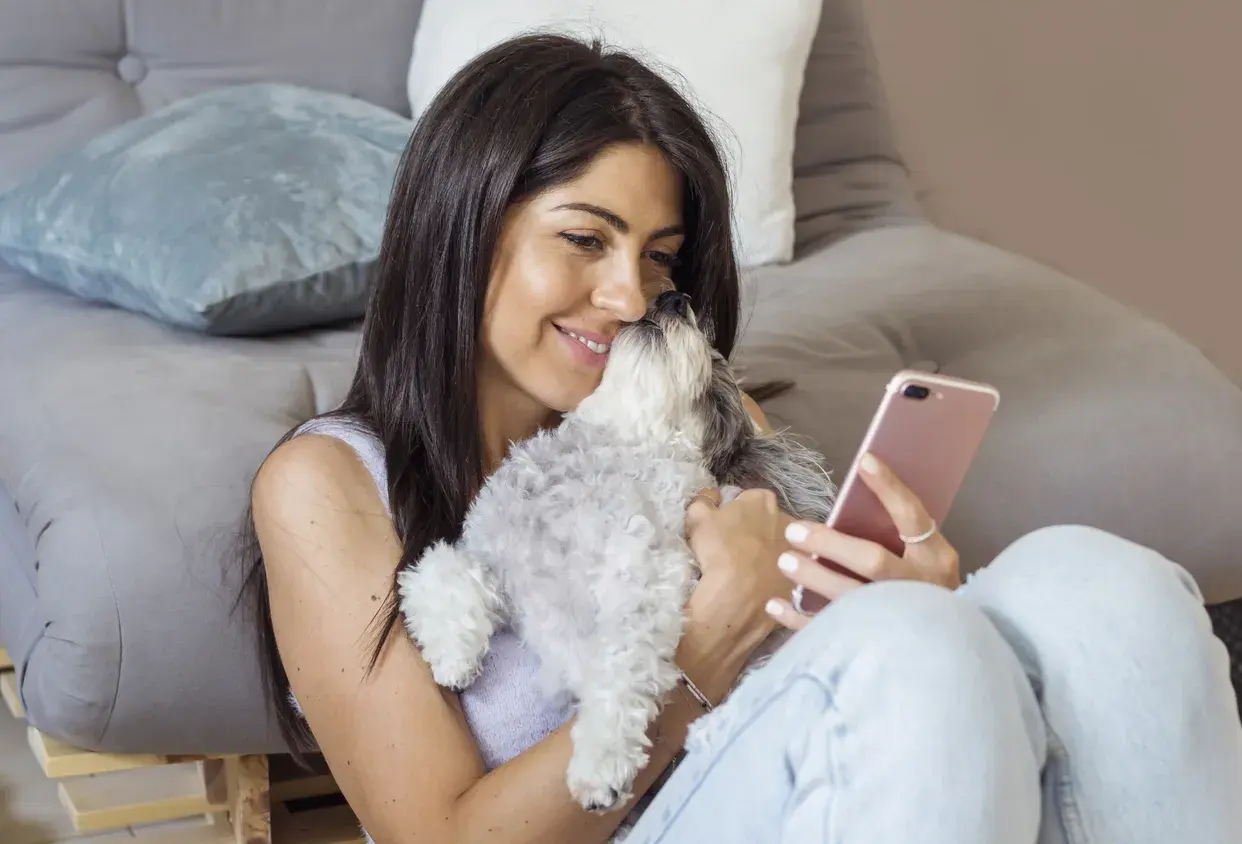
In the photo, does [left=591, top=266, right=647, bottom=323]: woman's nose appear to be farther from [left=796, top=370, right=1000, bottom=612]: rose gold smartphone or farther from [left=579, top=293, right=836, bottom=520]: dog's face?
[left=796, top=370, right=1000, bottom=612]: rose gold smartphone

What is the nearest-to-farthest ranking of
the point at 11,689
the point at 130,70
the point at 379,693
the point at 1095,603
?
1. the point at 1095,603
2. the point at 379,693
3. the point at 11,689
4. the point at 130,70

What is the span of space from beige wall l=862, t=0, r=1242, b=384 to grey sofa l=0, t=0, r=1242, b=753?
1.88ft

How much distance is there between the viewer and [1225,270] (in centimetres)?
353

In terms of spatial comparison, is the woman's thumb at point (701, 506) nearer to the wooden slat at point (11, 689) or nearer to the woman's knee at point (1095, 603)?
the woman's knee at point (1095, 603)

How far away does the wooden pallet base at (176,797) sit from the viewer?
1.34m

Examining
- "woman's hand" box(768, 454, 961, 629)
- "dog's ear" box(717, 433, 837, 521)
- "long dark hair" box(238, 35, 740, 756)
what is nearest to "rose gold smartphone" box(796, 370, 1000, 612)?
"woman's hand" box(768, 454, 961, 629)

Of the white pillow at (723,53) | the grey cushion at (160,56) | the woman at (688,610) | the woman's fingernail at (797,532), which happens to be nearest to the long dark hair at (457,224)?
the woman at (688,610)

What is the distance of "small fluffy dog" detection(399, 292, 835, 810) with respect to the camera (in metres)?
1.04

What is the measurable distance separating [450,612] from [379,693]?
0.32 feet

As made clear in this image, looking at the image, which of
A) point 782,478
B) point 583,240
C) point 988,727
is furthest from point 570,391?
point 988,727

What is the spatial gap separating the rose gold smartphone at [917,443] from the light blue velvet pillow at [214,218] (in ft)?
3.09

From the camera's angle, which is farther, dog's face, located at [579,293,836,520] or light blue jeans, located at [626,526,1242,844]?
dog's face, located at [579,293,836,520]

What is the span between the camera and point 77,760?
1320 mm

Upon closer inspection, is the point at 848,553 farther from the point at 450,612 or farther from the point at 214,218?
the point at 214,218
